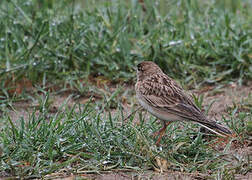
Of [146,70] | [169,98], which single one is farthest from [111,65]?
[169,98]

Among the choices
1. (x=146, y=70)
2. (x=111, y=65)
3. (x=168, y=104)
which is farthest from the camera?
(x=111, y=65)

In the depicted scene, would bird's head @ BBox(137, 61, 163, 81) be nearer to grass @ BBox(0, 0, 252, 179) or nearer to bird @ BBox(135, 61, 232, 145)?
bird @ BBox(135, 61, 232, 145)

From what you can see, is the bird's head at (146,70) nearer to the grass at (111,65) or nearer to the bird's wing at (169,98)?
the bird's wing at (169,98)

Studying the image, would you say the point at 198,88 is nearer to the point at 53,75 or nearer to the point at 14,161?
the point at 53,75

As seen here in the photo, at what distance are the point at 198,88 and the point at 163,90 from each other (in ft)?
5.89

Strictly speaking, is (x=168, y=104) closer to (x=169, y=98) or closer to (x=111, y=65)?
(x=169, y=98)

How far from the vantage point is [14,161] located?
4.75 m

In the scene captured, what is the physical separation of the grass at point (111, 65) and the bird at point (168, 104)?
0.60ft

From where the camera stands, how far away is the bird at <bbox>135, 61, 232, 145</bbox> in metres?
5.23

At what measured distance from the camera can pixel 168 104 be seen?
17.9 feet

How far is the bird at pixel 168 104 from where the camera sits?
17.1 feet

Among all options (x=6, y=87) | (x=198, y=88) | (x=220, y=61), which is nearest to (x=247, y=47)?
(x=220, y=61)

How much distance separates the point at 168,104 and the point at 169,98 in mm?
92

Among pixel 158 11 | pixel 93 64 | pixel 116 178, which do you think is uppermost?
pixel 158 11
